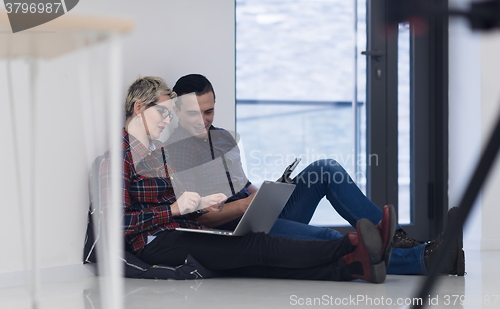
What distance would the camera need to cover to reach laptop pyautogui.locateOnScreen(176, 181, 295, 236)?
5.80ft

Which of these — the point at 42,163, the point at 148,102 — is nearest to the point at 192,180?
the point at 148,102

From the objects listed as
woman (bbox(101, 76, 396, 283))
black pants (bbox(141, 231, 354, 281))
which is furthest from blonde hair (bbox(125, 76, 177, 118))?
black pants (bbox(141, 231, 354, 281))

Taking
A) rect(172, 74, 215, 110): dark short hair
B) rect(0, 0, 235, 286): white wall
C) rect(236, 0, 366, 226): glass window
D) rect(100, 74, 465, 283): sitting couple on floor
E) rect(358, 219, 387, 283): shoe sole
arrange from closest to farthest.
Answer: rect(358, 219, 387, 283): shoe sole, rect(100, 74, 465, 283): sitting couple on floor, rect(0, 0, 235, 286): white wall, rect(172, 74, 215, 110): dark short hair, rect(236, 0, 366, 226): glass window

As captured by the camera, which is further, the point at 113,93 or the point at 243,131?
the point at 243,131

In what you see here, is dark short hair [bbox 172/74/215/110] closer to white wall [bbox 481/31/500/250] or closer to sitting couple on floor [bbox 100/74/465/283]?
sitting couple on floor [bbox 100/74/465/283]

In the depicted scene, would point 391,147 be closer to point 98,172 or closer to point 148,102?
point 148,102

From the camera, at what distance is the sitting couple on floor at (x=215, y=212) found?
5.93ft

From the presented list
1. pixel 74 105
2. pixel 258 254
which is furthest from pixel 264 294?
pixel 74 105

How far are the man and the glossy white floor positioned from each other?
0.36 ft

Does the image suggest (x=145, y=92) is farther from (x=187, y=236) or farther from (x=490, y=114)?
(x=490, y=114)

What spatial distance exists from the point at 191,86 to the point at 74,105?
0.49 m

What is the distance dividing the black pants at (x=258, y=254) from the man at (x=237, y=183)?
18cm

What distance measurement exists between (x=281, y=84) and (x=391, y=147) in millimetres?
734

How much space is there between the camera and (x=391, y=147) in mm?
2979
